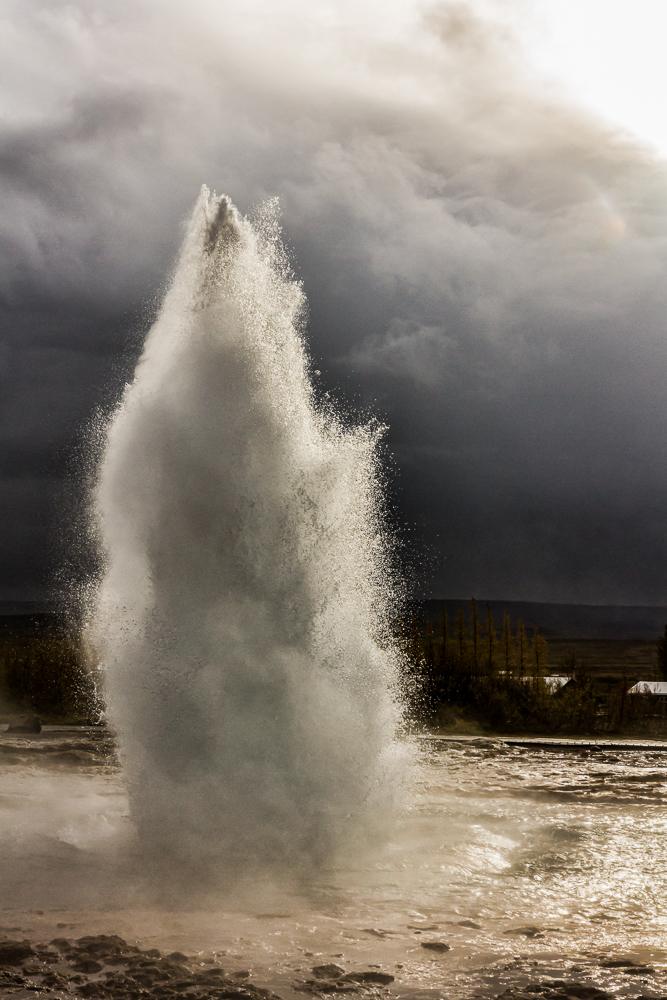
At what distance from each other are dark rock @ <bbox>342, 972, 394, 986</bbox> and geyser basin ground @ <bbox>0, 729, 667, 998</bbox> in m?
0.12

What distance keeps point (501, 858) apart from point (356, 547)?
4.39m

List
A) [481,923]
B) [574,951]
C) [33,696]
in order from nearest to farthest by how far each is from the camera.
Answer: [574,951]
[481,923]
[33,696]

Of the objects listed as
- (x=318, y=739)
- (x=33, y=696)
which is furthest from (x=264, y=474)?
(x=33, y=696)

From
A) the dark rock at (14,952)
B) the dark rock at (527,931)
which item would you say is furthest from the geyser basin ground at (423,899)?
the dark rock at (14,952)

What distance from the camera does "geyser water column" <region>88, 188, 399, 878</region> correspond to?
1000cm

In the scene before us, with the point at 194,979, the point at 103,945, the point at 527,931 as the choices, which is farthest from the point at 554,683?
the point at 194,979

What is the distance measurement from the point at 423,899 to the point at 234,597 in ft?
12.8

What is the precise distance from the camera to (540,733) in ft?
88.7

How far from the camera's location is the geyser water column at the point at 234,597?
10.0 meters

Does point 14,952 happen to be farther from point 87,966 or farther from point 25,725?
point 25,725

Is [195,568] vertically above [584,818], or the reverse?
[195,568]

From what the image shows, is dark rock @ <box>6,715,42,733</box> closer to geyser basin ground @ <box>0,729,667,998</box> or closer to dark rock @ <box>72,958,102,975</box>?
geyser basin ground @ <box>0,729,667,998</box>

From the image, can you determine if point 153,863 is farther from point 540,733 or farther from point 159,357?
point 540,733

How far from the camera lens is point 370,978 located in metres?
7.05
